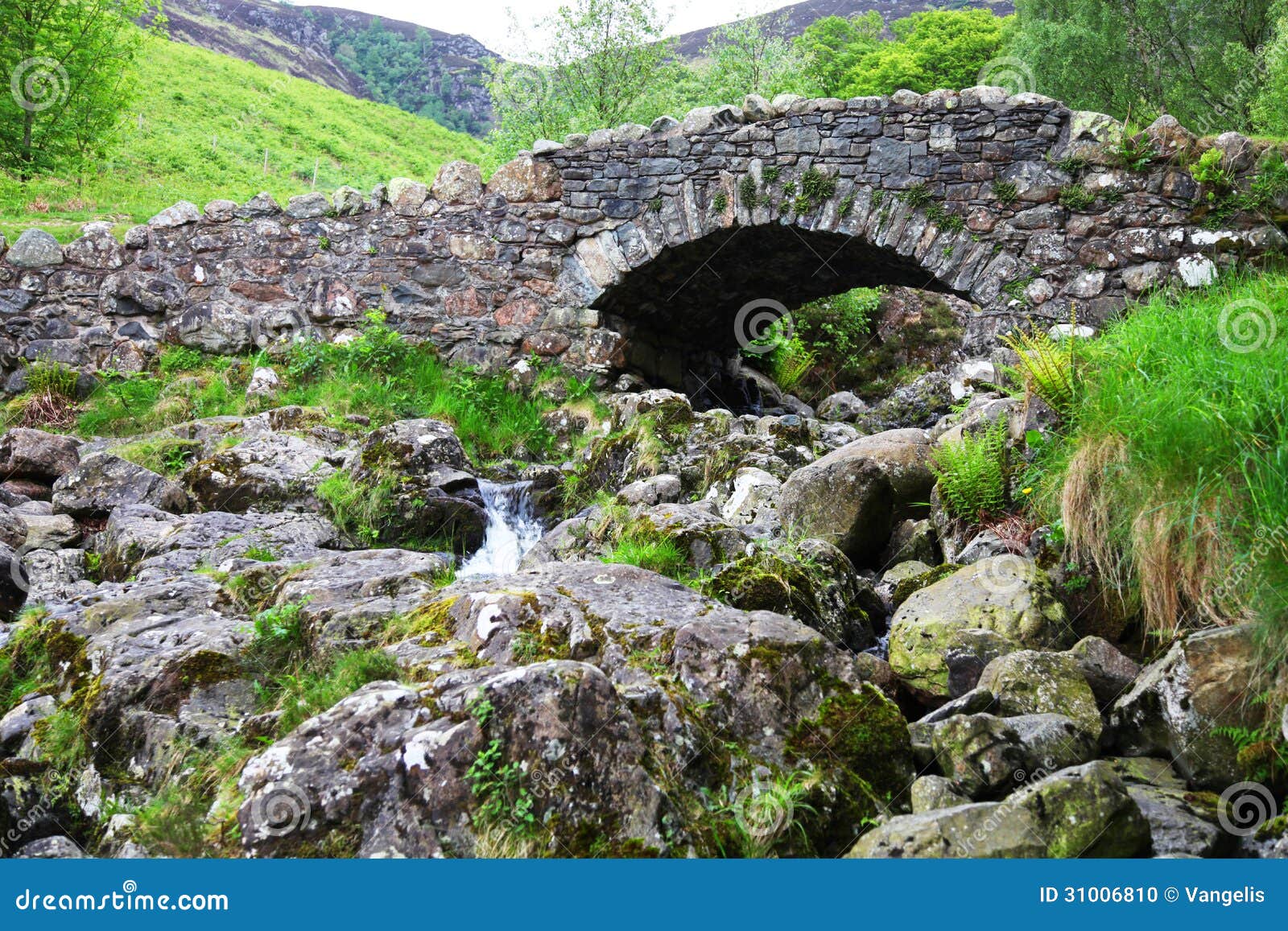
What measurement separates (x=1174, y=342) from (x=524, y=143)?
15.9m

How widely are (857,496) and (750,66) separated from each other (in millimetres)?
18192

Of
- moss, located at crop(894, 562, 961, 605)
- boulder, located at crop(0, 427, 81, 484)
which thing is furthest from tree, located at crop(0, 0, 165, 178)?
moss, located at crop(894, 562, 961, 605)

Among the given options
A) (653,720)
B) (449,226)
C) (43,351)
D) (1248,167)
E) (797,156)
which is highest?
(1248,167)

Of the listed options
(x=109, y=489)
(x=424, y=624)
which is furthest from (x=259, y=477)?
(x=424, y=624)

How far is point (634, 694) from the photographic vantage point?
3.46m

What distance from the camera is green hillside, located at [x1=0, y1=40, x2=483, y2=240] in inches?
607

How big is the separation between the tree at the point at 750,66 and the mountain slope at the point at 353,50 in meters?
37.6

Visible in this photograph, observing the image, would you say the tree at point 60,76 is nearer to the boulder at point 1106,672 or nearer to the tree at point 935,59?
the boulder at point 1106,672

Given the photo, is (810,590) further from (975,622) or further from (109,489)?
(109,489)

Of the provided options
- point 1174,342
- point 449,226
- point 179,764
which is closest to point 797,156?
point 449,226

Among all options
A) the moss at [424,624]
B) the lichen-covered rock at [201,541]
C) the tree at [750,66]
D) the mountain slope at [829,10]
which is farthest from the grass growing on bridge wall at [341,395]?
the mountain slope at [829,10]

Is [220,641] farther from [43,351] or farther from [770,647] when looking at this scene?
[43,351]

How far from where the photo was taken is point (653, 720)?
11.1 feet

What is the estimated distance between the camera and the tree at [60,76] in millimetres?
13734
